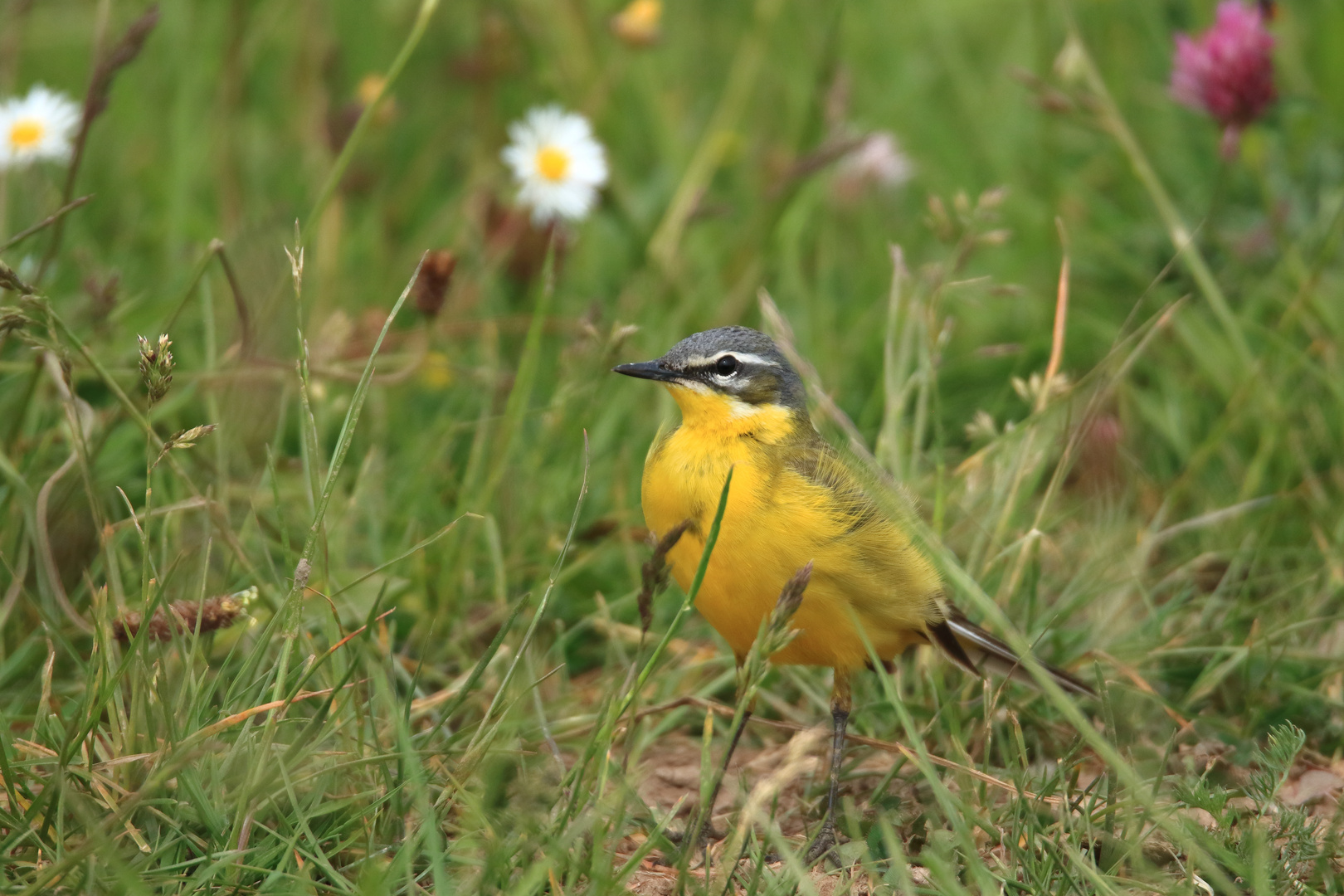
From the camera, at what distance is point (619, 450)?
4.96 meters

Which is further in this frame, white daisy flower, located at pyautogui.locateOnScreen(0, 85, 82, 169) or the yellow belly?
white daisy flower, located at pyautogui.locateOnScreen(0, 85, 82, 169)

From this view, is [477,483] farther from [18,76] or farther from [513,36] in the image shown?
[18,76]

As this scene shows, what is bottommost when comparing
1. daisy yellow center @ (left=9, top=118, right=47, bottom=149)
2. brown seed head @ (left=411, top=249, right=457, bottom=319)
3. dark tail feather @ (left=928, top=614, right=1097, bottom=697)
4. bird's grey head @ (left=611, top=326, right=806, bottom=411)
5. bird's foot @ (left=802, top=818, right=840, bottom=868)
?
bird's foot @ (left=802, top=818, right=840, bottom=868)

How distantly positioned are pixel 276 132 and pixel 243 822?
5.06 metres

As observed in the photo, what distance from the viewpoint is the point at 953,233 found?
4434mm

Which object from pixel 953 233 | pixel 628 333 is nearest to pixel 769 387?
pixel 628 333

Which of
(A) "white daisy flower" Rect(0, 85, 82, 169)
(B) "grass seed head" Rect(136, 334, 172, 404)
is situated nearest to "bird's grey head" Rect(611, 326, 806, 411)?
(B) "grass seed head" Rect(136, 334, 172, 404)

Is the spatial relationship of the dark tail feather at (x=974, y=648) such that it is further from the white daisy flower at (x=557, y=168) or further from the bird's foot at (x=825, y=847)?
the white daisy flower at (x=557, y=168)

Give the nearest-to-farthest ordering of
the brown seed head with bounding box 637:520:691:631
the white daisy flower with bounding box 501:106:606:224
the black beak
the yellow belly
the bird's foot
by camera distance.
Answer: the brown seed head with bounding box 637:520:691:631 → the bird's foot → the yellow belly → the black beak → the white daisy flower with bounding box 501:106:606:224

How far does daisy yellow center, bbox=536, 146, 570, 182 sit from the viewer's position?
560 centimetres

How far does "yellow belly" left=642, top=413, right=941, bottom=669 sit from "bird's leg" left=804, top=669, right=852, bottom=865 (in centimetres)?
8

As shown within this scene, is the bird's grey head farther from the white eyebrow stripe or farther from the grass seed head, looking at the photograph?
the grass seed head

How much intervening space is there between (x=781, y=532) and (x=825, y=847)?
2.61 feet

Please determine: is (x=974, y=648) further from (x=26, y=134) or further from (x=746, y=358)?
(x=26, y=134)
